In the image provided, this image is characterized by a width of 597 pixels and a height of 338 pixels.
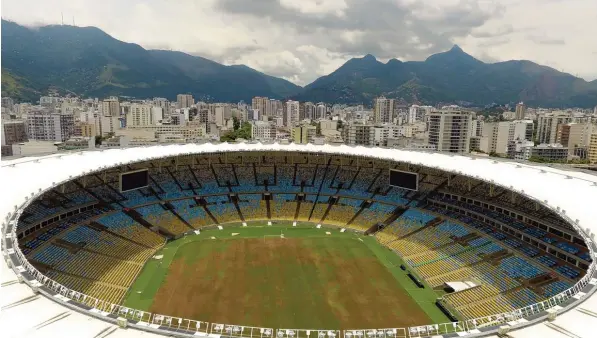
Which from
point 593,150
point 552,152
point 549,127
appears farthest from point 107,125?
point 549,127

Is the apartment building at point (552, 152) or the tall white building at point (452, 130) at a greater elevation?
the tall white building at point (452, 130)

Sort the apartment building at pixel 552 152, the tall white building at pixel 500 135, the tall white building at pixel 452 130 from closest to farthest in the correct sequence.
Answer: the apartment building at pixel 552 152 < the tall white building at pixel 452 130 < the tall white building at pixel 500 135

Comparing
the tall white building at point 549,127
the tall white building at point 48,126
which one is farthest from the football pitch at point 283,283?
the tall white building at point 549,127

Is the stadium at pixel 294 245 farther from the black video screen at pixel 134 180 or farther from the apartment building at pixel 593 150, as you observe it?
the apartment building at pixel 593 150

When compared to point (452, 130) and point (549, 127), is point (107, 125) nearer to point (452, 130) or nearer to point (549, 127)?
point (452, 130)

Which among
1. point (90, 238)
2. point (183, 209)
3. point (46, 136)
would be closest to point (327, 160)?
point (183, 209)
